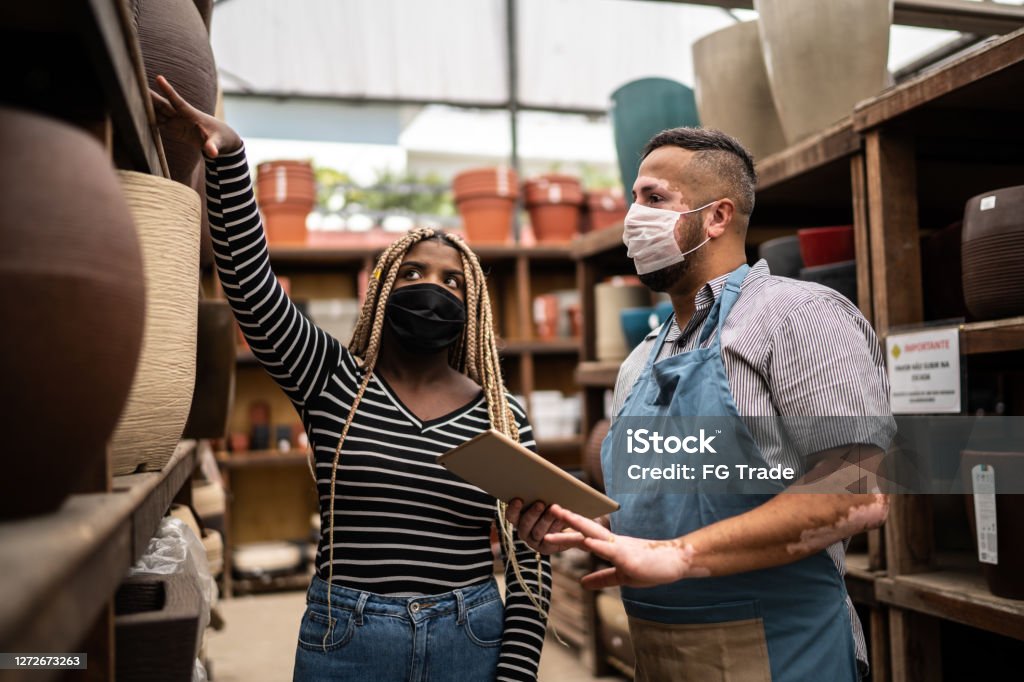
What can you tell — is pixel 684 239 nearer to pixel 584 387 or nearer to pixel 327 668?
pixel 327 668

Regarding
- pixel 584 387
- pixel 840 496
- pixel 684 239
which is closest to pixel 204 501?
pixel 584 387

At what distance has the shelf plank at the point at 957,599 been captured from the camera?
64.8 inches

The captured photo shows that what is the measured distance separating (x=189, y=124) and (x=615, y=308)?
228cm

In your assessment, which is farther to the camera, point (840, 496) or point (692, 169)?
point (692, 169)

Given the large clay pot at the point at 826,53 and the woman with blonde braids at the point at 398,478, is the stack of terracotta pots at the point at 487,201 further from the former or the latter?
the woman with blonde braids at the point at 398,478

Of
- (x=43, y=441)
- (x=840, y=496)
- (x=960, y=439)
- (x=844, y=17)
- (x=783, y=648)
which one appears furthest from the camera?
(x=844, y=17)

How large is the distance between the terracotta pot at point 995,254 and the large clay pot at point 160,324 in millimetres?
1422

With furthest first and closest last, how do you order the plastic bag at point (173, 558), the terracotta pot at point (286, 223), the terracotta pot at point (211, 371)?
the terracotta pot at point (286, 223), the terracotta pot at point (211, 371), the plastic bag at point (173, 558)

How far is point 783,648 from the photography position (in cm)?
137

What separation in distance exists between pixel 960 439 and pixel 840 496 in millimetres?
905

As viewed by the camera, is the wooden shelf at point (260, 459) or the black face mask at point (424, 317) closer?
the black face mask at point (424, 317)

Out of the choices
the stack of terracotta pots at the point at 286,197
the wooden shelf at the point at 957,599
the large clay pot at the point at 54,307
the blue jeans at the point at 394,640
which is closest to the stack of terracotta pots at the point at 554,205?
the stack of terracotta pots at the point at 286,197

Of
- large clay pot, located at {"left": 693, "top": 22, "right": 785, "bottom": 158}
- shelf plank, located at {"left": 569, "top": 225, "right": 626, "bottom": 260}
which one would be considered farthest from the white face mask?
shelf plank, located at {"left": 569, "top": 225, "right": 626, "bottom": 260}

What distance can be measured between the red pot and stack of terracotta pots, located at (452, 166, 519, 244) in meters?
2.66
